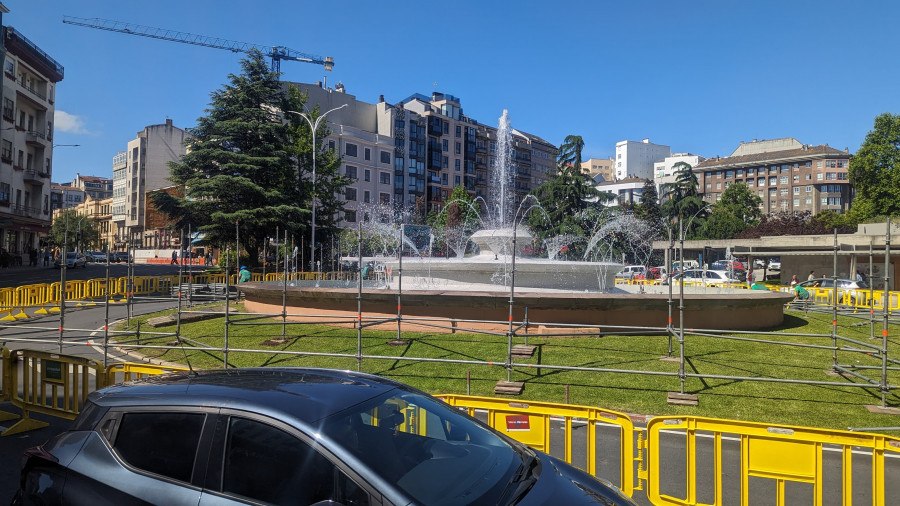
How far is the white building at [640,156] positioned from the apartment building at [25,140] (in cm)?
13563

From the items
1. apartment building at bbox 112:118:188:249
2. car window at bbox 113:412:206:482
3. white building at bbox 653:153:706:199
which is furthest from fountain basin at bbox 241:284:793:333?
white building at bbox 653:153:706:199

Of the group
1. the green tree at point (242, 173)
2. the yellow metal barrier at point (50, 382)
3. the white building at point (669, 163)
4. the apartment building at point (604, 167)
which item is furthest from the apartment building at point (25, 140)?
the apartment building at point (604, 167)

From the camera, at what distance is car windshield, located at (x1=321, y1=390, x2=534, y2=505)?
119 inches

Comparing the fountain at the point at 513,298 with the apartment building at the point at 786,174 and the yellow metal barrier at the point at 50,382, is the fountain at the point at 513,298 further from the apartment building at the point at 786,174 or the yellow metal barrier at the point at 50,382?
the apartment building at the point at 786,174

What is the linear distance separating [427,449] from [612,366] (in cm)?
892

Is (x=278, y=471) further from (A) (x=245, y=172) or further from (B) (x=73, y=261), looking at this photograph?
(B) (x=73, y=261)

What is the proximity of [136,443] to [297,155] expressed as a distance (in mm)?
39555

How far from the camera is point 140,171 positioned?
95.9 metres

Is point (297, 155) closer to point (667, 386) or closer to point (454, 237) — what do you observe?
point (454, 237)

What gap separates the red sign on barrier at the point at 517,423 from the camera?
5.93 meters

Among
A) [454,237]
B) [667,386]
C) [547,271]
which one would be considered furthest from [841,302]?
[454,237]

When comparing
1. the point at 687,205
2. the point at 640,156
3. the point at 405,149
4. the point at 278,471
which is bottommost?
the point at 278,471

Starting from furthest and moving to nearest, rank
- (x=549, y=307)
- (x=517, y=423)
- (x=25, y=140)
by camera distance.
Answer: (x=25, y=140) → (x=549, y=307) → (x=517, y=423)

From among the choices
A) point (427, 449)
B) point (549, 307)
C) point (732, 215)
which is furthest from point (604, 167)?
point (427, 449)
